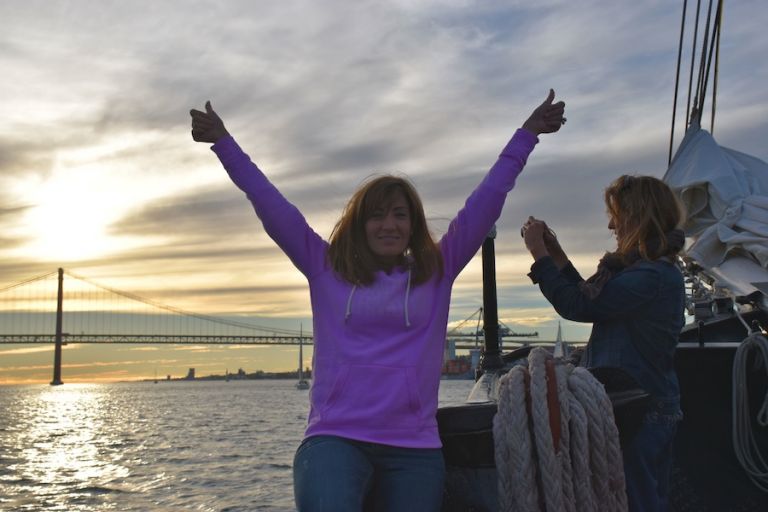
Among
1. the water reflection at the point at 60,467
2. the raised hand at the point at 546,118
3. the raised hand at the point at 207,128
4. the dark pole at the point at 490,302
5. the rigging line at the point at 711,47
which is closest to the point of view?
the raised hand at the point at 207,128

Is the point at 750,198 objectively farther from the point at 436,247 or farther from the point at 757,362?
the point at 436,247

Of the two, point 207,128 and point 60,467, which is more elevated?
point 207,128

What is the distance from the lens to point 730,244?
4078mm

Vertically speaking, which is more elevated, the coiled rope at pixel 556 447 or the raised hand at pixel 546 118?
the raised hand at pixel 546 118

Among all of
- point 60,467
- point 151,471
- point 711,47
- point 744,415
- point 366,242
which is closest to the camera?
point 366,242

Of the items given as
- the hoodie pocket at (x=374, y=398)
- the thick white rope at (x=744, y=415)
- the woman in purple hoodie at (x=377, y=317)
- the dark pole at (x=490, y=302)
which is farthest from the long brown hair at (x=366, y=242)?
the thick white rope at (x=744, y=415)

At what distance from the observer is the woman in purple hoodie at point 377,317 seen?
1.92 m

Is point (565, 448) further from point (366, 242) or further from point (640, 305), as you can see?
point (366, 242)

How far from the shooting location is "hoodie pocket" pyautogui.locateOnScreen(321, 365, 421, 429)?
1954 mm

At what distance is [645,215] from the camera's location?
2.48m

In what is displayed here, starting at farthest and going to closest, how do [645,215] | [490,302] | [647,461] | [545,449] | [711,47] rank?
[711,47] < [490,302] < [645,215] < [647,461] < [545,449]

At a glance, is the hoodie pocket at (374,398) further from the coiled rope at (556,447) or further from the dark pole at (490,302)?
the dark pole at (490,302)

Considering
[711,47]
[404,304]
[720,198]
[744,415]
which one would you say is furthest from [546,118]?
[711,47]

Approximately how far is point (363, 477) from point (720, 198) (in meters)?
3.17
